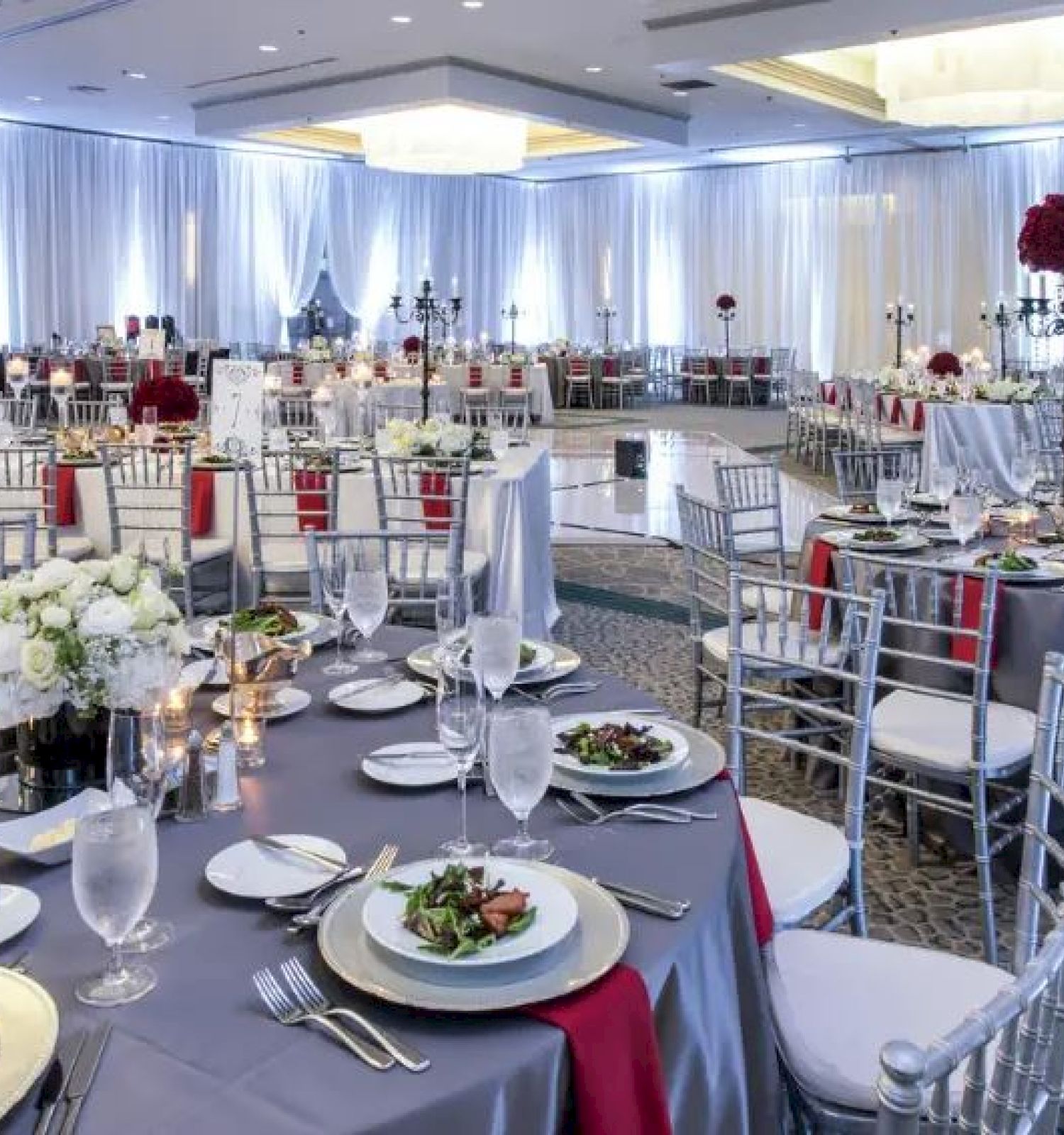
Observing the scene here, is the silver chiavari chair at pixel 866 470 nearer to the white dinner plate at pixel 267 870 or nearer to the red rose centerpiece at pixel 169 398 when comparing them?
the red rose centerpiece at pixel 169 398

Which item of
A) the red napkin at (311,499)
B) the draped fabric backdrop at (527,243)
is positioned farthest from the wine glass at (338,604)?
the draped fabric backdrop at (527,243)

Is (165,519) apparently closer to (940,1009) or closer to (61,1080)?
(940,1009)

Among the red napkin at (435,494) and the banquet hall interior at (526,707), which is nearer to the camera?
the banquet hall interior at (526,707)

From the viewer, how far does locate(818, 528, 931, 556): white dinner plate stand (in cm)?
401

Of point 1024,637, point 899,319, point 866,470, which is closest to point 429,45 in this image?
point 899,319

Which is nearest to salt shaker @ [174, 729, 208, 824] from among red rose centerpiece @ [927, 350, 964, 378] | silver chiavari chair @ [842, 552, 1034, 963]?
silver chiavari chair @ [842, 552, 1034, 963]

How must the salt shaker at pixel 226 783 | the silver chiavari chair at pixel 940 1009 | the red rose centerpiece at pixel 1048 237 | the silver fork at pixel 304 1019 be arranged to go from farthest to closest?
the red rose centerpiece at pixel 1048 237
the salt shaker at pixel 226 783
the silver fork at pixel 304 1019
the silver chiavari chair at pixel 940 1009

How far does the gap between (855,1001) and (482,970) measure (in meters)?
0.82

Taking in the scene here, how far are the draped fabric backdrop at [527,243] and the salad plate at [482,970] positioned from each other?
1673cm

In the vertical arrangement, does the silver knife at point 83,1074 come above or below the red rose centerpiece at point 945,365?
below

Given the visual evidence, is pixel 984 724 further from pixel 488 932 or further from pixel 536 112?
pixel 536 112

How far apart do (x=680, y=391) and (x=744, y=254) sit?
2295 mm

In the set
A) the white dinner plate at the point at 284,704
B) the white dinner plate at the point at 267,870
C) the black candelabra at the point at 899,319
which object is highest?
the black candelabra at the point at 899,319

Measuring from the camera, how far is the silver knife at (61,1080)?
3.62ft
